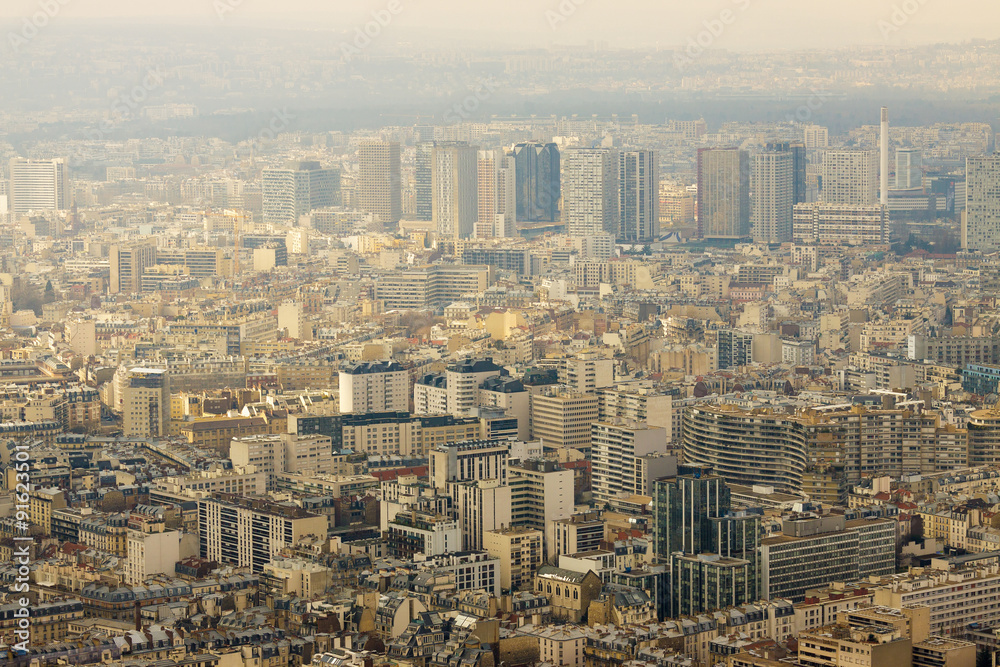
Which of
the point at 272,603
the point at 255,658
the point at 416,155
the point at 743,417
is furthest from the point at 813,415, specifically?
the point at 416,155

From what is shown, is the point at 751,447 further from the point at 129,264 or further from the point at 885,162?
the point at 885,162

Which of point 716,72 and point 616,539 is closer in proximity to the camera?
point 616,539

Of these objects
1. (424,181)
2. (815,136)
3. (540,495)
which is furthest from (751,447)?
(424,181)

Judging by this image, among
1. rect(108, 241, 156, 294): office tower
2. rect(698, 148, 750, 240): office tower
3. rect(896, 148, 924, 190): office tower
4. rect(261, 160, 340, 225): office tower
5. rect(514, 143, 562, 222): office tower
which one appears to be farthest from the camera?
rect(261, 160, 340, 225): office tower

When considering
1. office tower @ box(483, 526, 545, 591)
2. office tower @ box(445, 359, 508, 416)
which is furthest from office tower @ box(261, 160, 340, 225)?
office tower @ box(483, 526, 545, 591)

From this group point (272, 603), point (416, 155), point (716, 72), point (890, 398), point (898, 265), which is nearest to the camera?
point (272, 603)

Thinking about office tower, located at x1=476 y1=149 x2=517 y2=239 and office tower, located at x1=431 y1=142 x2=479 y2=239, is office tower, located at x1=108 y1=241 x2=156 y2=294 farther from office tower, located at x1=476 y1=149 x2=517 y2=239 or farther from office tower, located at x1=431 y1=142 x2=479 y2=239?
office tower, located at x1=476 y1=149 x2=517 y2=239

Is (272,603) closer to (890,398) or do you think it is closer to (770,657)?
(770,657)
